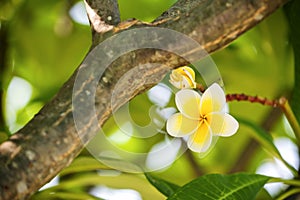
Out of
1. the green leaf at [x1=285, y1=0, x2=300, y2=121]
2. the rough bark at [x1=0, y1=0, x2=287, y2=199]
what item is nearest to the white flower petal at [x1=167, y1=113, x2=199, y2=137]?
the rough bark at [x1=0, y1=0, x2=287, y2=199]

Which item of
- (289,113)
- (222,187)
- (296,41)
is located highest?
(296,41)

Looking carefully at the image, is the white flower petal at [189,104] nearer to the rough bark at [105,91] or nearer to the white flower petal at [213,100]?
the white flower petal at [213,100]

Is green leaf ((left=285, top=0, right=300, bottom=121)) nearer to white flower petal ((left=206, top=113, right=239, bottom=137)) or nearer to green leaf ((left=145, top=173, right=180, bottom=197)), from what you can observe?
green leaf ((left=145, top=173, right=180, bottom=197))

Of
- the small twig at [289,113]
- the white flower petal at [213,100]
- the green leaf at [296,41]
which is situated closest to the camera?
the white flower petal at [213,100]

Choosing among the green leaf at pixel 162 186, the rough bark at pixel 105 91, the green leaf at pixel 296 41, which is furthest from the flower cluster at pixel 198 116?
the green leaf at pixel 296 41

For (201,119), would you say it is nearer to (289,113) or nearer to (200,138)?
(200,138)

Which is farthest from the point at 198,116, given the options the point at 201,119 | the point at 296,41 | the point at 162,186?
the point at 296,41

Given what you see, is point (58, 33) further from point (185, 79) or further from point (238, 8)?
point (238, 8)
